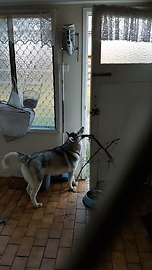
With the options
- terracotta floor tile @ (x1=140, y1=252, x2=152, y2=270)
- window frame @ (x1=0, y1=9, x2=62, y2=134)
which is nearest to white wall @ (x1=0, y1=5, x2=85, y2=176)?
window frame @ (x1=0, y1=9, x2=62, y2=134)

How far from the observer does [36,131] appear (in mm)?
2594

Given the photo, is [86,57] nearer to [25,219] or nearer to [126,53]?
[126,53]

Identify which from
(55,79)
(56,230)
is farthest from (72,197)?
(55,79)

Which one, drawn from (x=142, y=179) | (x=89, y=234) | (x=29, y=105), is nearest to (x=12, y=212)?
(x=29, y=105)

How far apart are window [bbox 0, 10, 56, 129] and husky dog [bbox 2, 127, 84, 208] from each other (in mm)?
498

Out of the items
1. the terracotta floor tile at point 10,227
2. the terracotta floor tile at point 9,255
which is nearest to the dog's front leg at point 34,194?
the terracotta floor tile at point 10,227

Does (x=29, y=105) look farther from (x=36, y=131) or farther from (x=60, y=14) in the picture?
(x=60, y=14)

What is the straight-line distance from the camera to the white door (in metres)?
1.94

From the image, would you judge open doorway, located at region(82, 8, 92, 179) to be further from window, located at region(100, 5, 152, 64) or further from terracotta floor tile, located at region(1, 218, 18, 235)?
terracotta floor tile, located at region(1, 218, 18, 235)

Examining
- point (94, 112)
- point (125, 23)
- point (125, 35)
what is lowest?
point (94, 112)

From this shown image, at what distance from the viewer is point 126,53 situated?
2.07 m

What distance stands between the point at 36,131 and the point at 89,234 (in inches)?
91.3

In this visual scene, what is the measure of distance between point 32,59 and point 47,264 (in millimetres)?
2045

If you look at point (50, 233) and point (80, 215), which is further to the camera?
point (80, 215)
